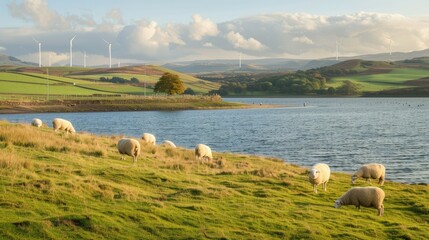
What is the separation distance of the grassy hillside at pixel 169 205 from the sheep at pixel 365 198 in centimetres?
33

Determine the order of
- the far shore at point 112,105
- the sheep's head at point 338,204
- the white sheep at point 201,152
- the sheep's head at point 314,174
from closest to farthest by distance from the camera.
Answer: the sheep's head at point 338,204 < the sheep's head at point 314,174 < the white sheep at point 201,152 < the far shore at point 112,105

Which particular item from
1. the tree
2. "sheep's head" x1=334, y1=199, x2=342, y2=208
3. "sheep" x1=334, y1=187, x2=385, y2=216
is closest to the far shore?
the tree

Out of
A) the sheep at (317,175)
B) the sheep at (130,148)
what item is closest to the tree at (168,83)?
the sheep at (130,148)

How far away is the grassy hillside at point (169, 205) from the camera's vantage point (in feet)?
51.1

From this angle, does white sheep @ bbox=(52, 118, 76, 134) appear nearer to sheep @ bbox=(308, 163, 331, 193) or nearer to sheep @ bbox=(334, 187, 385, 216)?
sheep @ bbox=(308, 163, 331, 193)

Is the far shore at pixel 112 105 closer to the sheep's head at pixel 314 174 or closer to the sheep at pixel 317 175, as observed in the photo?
the sheep at pixel 317 175

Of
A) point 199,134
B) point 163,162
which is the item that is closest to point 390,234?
point 163,162

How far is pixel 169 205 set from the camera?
731 inches

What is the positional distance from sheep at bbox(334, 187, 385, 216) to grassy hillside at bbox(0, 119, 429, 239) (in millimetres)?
327

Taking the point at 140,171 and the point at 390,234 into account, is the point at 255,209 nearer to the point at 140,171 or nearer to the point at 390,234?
the point at 390,234

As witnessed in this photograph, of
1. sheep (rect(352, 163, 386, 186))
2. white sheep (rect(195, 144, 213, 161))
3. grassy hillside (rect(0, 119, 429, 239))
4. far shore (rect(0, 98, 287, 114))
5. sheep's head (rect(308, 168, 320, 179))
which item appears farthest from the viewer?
far shore (rect(0, 98, 287, 114))

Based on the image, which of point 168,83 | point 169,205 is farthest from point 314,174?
point 168,83

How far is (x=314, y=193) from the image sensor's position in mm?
24328

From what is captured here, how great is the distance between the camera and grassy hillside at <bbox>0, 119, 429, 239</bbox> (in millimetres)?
15586
